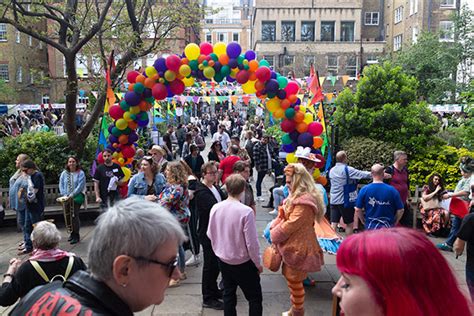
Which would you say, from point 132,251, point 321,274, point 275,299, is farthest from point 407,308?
point 321,274

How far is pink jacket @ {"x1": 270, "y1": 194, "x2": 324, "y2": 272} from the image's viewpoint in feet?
14.3

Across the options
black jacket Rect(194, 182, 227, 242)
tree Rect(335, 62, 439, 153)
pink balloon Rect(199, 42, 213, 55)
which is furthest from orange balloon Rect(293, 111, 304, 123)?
black jacket Rect(194, 182, 227, 242)

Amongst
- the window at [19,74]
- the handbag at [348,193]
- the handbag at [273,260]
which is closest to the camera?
the handbag at [273,260]

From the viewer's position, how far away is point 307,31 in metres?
48.2

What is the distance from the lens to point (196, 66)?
28.7 feet

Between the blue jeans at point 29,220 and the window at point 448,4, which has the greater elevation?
the window at point 448,4

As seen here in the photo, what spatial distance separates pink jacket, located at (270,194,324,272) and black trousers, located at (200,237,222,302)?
37.3 inches

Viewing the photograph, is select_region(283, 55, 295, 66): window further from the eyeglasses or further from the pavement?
the eyeglasses

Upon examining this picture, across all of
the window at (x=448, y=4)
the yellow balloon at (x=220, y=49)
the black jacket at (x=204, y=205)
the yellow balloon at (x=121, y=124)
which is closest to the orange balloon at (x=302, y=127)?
the yellow balloon at (x=220, y=49)

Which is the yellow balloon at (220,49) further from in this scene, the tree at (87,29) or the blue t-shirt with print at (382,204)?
the blue t-shirt with print at (382,204)

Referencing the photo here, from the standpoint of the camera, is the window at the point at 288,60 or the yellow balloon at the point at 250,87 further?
the window at the point at 288,60

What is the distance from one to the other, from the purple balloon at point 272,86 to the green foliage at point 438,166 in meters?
3.80

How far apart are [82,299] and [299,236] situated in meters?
3.23

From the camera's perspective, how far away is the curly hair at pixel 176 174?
18.1 feet
